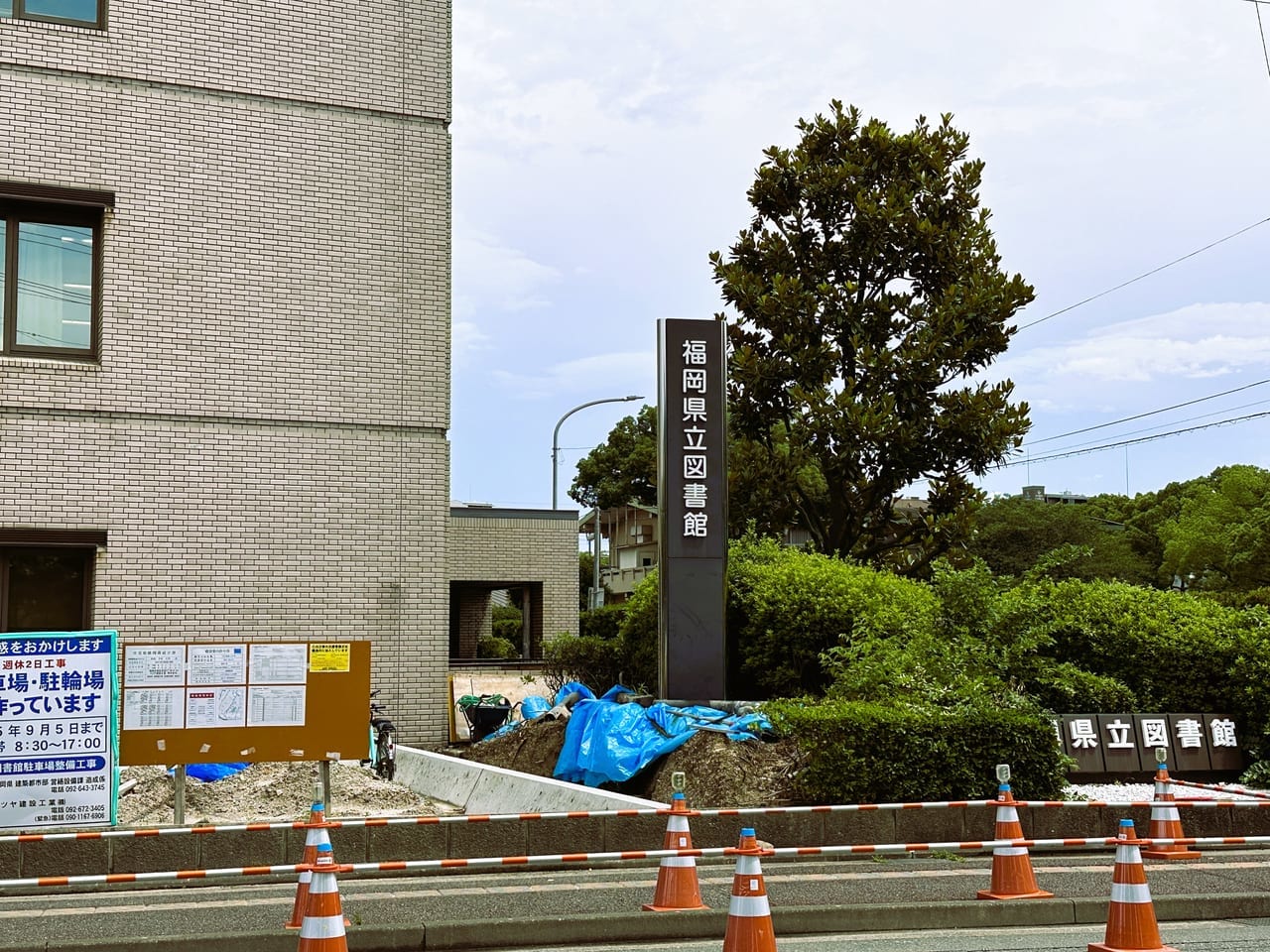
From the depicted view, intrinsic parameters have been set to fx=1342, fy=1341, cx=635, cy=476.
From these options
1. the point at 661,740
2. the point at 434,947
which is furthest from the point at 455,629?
the point at 434,947

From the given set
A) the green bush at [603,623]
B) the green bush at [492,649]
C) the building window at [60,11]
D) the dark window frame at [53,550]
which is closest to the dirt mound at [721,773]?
the dark window frame at [53,550]

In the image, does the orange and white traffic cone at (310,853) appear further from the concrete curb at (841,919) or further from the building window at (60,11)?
the building window at (60,11)

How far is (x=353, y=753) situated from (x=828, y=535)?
16.7 meters

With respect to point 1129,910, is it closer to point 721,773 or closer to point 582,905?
point 582,905

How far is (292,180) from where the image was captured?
17656 mm

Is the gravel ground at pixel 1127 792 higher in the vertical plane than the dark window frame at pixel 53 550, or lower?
lower

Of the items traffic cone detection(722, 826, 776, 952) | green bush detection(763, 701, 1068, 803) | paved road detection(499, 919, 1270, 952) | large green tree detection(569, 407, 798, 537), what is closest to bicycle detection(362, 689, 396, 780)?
green bush detection(763, 701, 1068, 803)

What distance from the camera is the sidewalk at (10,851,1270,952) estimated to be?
8.55 m

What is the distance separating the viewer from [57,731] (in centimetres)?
1112

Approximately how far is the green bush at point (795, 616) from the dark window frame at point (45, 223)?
8.92 metres

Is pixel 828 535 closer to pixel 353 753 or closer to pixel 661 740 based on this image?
pixel 661 740

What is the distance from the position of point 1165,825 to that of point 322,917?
7945 millimetres

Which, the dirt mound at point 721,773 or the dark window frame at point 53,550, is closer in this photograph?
the dirt mound at point 721,773

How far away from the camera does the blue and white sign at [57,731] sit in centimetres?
1093
